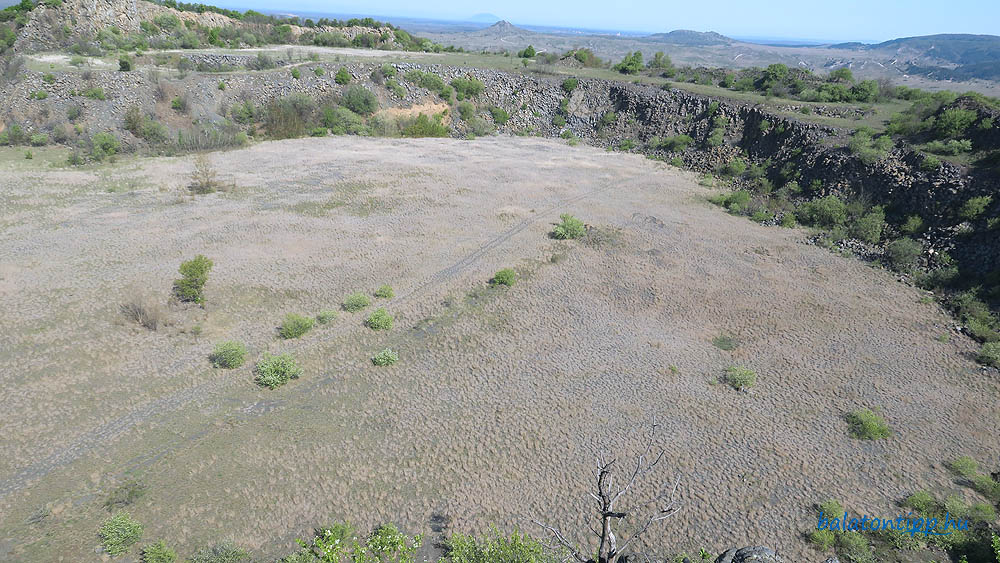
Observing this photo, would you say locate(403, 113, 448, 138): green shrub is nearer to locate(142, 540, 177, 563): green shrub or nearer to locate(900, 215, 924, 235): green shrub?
locate(900, 215, 924, 235): green shrub

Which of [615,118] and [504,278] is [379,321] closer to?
[504,278]

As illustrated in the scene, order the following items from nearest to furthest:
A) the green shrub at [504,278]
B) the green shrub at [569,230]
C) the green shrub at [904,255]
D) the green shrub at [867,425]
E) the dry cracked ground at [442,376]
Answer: the dry cracked ground at [442,376]
the green shrub at [867,425]
the green shrub at [504,278]
the green shrub at [904,255]
the green shrub at [569,230]

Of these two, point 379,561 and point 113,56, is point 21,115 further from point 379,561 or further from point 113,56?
point 379,561

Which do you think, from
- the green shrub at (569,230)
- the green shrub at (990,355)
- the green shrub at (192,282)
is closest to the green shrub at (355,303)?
the green shrub at (192,282)

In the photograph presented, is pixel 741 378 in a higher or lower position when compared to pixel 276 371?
higher

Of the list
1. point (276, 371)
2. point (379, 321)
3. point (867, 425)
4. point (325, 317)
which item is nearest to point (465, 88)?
point (325, 317)

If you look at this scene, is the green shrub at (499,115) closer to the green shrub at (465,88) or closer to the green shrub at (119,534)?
the green shrub at (465,88)

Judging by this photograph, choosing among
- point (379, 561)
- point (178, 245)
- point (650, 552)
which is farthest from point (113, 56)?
point (650, 552)

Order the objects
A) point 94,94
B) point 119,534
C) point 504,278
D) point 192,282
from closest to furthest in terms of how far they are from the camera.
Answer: point 119,534, point 192,282, point 504,278, point 94,94
